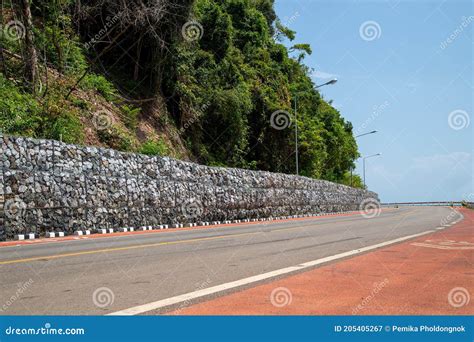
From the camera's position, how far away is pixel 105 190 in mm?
20453

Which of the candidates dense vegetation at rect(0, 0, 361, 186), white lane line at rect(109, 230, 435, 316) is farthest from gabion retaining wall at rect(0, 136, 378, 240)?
white lane line at rect(109, 230, 435, 316)

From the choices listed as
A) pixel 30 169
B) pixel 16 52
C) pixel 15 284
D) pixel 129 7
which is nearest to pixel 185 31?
pixel 129 7

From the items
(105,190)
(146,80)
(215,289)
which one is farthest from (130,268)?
(146,80)

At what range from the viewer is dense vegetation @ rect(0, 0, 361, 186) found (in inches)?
999

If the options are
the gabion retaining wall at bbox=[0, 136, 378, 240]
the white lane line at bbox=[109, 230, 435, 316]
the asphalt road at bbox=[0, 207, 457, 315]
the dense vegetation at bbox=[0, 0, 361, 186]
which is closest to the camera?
the white lane line at bbox=[109, 230, 435, 316]

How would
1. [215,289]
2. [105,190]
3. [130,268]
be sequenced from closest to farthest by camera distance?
[215,289] → [130,268] → [105,190]

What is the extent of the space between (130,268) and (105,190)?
39.6ft

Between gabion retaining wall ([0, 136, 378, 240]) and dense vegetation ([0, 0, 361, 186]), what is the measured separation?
11.3ft

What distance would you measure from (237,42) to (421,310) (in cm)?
4652

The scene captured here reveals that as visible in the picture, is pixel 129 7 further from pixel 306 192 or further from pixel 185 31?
pixel 306 192

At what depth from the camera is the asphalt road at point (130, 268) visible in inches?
248

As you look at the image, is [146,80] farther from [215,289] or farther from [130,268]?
[215,289]

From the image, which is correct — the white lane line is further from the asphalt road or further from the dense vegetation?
the dense vegetation

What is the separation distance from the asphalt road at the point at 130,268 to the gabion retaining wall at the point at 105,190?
13.6ft
